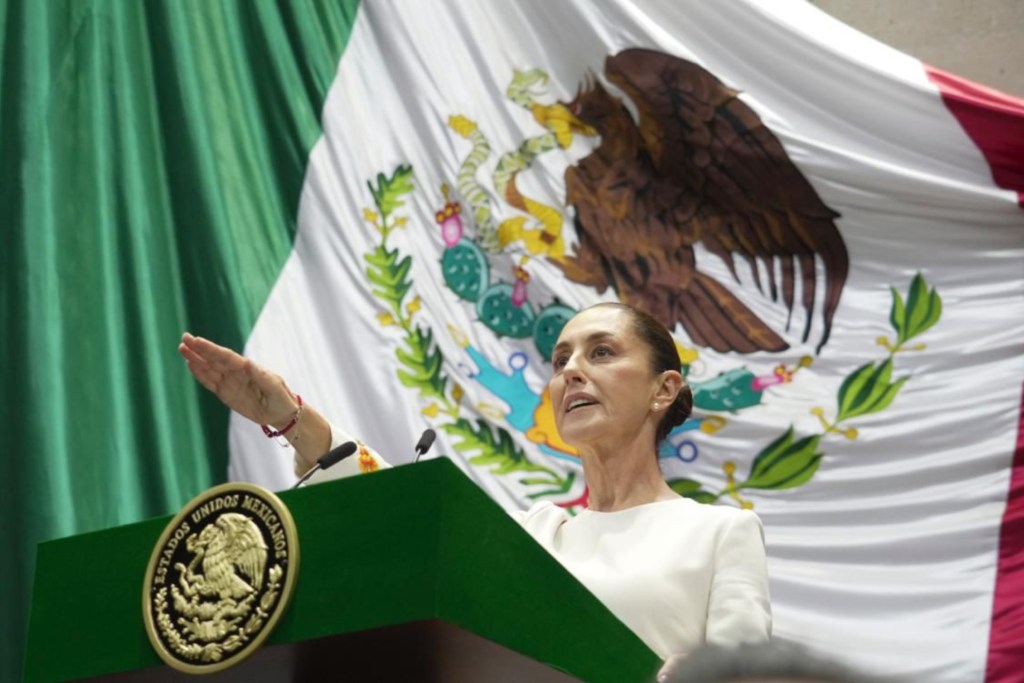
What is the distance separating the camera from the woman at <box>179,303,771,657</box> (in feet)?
7.75

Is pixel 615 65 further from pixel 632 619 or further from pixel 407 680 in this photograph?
pixel 407 680

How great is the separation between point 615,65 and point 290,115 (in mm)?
952

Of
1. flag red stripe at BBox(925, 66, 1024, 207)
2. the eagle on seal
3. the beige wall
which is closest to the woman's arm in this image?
the eagle on seal

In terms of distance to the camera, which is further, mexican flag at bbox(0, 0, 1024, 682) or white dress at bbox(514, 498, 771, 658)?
mexican flag at bbox(0, 0, 1024, 682)

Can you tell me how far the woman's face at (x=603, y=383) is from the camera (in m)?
2.71

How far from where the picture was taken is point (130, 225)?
13.2 ft

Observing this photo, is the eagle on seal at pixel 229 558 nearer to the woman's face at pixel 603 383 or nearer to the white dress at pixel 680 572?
the white dress at pixel 680 572

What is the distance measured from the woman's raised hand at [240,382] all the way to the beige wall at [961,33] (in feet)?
9.87

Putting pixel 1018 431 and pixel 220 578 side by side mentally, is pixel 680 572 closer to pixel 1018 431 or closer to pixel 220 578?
pixel 220 578

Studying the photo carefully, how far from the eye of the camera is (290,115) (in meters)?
4.35

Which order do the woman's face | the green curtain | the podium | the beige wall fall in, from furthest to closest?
the beige wall, the green curtain, the woman's face, the podium

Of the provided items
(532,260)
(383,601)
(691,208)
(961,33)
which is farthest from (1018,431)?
(383,601)

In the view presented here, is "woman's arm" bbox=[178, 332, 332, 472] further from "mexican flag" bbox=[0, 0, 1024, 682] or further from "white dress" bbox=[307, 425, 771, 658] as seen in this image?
"mexican flag" bbox=[0, 0, 1024, 682]

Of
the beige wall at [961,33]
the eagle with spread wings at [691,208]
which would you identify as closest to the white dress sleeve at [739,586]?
the eagle with spread wings at [691,208]
